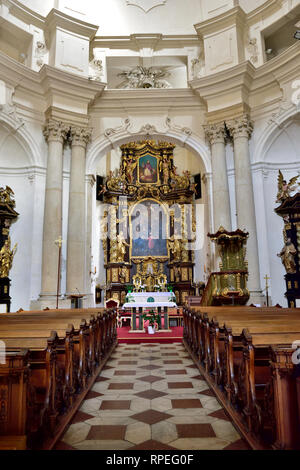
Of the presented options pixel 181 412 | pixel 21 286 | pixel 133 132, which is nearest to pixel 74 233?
pixel 21 286

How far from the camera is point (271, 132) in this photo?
10.4 metres

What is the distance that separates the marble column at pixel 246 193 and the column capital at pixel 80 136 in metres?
4.48

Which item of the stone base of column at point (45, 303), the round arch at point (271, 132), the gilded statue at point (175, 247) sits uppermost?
the round arch at point (271, 132)

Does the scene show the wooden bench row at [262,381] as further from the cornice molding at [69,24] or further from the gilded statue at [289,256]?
the cornice molding at [69,24]

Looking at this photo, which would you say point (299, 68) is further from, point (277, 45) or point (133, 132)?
point (133, 132)

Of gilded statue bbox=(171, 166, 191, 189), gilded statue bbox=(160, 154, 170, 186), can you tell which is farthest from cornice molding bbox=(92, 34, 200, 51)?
gilded statue bbox=(171, 166, 191, 189)

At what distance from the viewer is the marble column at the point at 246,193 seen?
9742 mm

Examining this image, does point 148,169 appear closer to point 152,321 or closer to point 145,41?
point 145,41

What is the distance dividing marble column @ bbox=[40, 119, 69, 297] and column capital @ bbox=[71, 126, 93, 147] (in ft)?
0.86

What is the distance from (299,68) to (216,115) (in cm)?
262

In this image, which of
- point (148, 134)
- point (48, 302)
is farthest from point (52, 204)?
point (148, 134)

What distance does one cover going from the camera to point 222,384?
11.6 ft

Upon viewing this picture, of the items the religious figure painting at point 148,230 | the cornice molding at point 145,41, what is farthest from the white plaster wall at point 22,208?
the religious figure painting at point 148,230

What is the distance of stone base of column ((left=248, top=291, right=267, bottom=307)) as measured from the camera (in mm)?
9409
